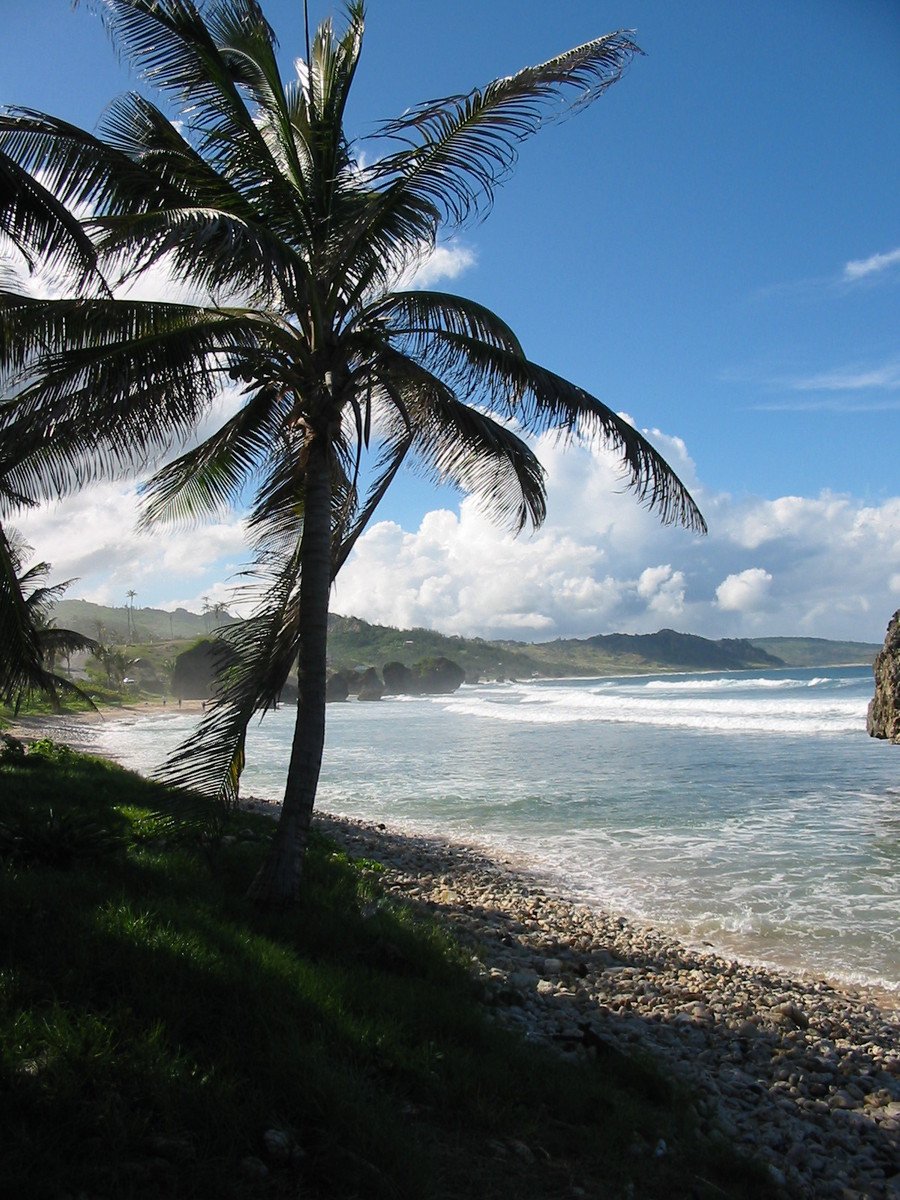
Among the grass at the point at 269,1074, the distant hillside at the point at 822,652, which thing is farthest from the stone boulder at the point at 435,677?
the grass at the point at 269,1074

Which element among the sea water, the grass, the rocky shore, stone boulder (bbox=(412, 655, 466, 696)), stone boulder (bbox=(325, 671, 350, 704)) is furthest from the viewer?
stone boulder (bbox=(412, 655, 466, 696))

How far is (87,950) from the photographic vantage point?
4.05 meters

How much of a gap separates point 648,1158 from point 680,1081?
124 centimetres

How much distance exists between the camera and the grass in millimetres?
2873

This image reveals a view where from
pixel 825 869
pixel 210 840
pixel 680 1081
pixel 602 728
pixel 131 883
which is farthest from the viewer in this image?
pixel 602 728

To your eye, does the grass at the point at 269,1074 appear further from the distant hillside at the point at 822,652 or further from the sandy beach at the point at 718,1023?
the distant hillside at the point at 822,652

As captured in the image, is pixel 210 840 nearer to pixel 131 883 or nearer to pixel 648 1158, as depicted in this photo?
pixel 131 883

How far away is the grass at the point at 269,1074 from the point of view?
2873mm

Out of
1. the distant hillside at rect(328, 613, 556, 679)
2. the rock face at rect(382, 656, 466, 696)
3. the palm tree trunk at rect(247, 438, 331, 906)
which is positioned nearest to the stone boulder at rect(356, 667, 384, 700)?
the rock face at rect(382, 656, 466, 696)

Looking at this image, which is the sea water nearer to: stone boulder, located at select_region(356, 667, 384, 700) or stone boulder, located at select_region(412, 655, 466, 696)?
stone boulder, located at select_region(356, 667, 384, 700)

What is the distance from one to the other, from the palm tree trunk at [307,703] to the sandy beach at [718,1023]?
1780 millimetres

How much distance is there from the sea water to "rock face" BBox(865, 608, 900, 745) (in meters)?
1.49

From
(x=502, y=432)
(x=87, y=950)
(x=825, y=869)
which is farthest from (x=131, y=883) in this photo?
(x=825, y=869)

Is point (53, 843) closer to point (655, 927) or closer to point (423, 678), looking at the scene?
point (655, 927)
